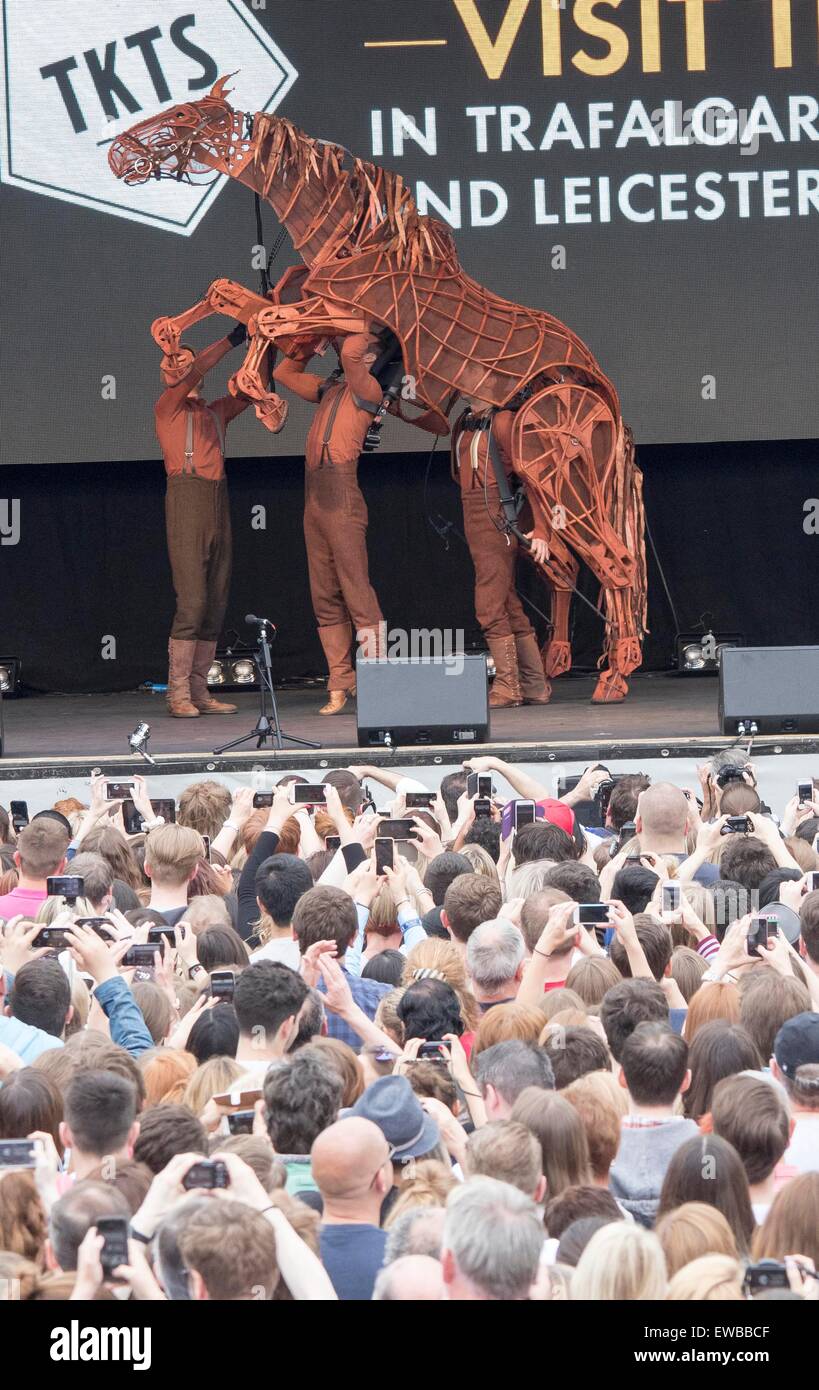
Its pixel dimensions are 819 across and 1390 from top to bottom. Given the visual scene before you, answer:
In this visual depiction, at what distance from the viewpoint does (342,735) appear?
9.40 meters

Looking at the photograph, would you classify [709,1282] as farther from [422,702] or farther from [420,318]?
[420,318]

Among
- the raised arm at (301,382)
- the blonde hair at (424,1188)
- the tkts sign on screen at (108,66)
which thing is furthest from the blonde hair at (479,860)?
the tkts sign on screen at (108,66)

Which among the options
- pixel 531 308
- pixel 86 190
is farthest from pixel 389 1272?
pixel 86 190

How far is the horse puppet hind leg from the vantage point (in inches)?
399

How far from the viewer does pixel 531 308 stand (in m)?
11.0

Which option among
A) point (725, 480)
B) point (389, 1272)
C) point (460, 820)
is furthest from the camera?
point (725, 480)

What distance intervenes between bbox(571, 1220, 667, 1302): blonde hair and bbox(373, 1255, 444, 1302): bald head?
17cm

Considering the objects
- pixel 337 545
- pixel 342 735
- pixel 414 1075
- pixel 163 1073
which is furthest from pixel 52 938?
pixel 337 545

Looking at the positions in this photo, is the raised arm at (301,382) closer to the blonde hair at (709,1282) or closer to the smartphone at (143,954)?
the smartphone at (143,954)

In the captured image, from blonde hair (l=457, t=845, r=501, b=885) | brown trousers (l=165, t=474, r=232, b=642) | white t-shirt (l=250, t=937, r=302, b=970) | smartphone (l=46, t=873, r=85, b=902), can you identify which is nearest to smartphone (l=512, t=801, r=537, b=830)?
blonde hair (l=457, t=845, r=501, b=885)

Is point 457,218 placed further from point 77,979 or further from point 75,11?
point 77,979

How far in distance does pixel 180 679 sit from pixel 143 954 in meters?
6.80

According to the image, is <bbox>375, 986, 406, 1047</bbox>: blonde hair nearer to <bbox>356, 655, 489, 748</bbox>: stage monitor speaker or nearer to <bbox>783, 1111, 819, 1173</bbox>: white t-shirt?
<bbox>783, 1111, 819, 1173</bbox>: white t-shirt
